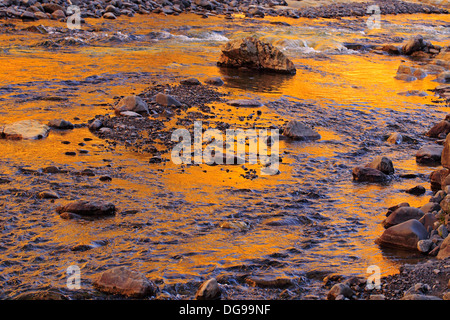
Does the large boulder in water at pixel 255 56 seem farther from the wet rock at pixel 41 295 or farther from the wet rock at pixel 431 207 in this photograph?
the wet rock at pixel 41 295

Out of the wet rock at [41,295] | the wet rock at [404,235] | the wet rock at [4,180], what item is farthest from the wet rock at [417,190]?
the wet rock at [4,180]

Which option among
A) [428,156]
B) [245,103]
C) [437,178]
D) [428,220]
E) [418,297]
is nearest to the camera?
[418,297]

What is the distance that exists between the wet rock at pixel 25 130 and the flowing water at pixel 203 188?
0.61ft

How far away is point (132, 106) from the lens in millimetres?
8391

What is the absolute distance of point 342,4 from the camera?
3089cm

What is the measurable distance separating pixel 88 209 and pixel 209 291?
6.01 feet

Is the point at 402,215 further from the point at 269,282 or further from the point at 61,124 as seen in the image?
the point at 61,124

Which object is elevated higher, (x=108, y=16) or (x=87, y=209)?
(x=108, y=16)

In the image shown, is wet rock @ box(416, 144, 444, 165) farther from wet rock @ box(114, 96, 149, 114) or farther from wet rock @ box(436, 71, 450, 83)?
wet rock @ box(436, 71, 450, 83)

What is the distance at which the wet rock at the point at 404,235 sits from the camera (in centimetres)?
469

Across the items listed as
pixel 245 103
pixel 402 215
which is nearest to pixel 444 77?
pixel 245 103

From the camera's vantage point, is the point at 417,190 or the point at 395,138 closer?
the point at 417,190
